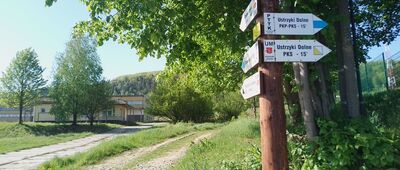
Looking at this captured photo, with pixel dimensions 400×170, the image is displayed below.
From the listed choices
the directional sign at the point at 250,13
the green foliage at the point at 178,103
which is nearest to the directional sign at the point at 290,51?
the directional sign at the point at 250,13

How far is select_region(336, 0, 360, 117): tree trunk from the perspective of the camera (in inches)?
277

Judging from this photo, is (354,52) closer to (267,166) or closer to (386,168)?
(386,168)

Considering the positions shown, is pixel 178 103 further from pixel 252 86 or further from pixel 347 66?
pixel 252 86

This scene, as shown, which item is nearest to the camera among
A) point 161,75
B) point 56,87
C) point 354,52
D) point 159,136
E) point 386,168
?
point 386,168

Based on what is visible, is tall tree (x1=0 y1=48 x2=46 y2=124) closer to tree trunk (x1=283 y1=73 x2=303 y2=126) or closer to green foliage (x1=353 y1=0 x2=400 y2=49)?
tree trunk (x1=283 y1=73 x2=303 y2=126)

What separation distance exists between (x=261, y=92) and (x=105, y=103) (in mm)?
51514

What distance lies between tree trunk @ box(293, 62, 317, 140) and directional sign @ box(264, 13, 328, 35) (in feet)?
6.97

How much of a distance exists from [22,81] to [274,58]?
4848 cm

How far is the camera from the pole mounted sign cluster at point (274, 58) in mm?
4250

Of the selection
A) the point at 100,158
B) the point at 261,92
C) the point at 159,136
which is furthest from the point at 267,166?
the point at 159,136

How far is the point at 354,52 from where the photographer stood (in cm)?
727

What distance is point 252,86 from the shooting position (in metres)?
4.68

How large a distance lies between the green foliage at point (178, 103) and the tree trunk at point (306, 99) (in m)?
39.0

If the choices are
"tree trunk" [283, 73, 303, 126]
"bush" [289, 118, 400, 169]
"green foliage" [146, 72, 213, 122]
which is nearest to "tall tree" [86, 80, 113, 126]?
"green foliage" [146, 72, 213, 122]
